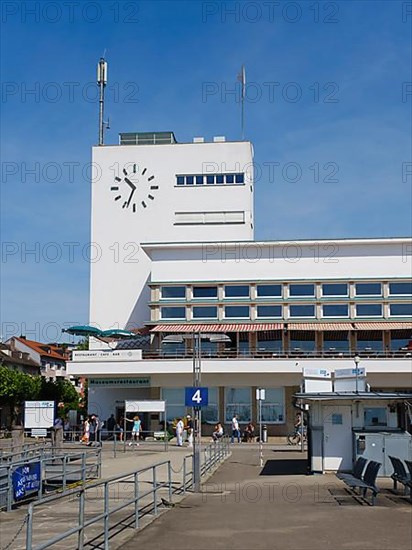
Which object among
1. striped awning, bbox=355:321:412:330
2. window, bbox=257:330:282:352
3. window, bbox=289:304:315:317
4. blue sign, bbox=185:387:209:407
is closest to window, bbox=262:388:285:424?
window, bbox=257:330:282:352

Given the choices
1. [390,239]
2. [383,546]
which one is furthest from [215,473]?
[390,239]

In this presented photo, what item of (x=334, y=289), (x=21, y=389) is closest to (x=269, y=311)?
(x=334, y=289)

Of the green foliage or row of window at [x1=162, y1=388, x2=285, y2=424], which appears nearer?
row of window at [x1=162, y1=388, x2=285, y2=424]

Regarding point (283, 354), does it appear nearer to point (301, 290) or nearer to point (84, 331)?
point (301, 290)

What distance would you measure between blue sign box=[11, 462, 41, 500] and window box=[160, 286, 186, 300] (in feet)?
118

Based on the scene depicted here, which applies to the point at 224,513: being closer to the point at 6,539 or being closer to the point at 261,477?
the point at 6,539

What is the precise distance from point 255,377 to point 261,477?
91.0 ft

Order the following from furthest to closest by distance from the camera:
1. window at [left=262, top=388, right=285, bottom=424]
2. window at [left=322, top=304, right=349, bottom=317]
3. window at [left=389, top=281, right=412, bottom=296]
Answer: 1. window at [left=389, top=281, right=412, bottom=296]
2. window at [left=322, top=304, right=349, bottom=317]
3. window at [left=262, top=388, right=285, bottom=424]

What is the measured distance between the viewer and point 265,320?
2146 inches

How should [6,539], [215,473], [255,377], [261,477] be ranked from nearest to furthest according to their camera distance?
[6,539] < [261,477] < [215,473] < [255,377]

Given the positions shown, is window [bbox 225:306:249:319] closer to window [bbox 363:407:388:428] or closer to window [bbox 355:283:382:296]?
window [bbox 355:283:382:296]

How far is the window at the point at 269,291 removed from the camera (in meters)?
54.9

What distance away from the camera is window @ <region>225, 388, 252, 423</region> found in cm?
5197

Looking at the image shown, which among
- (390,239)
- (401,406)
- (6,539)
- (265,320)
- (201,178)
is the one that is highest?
(201,178)
